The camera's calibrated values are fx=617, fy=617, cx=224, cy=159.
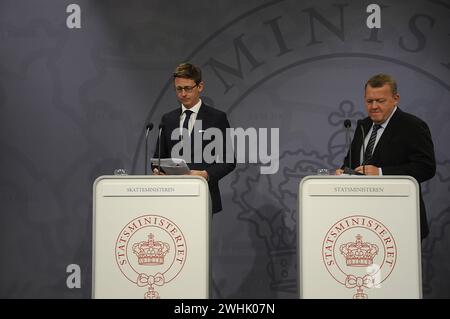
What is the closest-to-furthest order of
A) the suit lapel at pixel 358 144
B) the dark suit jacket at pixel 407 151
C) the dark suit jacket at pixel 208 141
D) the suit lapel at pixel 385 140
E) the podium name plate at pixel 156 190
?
the podium name plate at pixel 156 190, the dark suit jacket at pixel 407 151, the suit lapel at pixel 385 140, the suit lapel at pixel 358 144, the dark suit jacket at pixel 208 141

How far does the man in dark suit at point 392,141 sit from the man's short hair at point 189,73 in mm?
1333

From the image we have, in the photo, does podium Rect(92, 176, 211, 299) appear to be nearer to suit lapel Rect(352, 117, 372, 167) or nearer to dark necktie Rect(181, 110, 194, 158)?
dark necktie Rect(181, 110, 194, 158)

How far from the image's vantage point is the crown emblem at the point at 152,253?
3410 mm

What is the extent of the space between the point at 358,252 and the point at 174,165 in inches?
47.1

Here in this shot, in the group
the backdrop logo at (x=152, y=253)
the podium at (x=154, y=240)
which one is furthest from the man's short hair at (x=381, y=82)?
the backdrop logo at (x=152, y=253)

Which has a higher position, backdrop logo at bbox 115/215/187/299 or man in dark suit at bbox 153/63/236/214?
man in dark suit at bbox 153/63/236/214

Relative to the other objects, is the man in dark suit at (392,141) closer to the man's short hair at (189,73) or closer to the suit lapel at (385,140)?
the suit lapel at (385,140)

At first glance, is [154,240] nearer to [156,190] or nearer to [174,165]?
[156,190]

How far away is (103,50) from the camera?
5320 millimetres

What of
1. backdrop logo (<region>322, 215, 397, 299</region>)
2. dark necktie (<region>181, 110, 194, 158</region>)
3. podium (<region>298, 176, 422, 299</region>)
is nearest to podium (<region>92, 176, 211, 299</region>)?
podium (<region>298, 176, 422, 299</region>)

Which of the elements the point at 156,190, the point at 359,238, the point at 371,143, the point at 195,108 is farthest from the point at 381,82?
the point at 156,190

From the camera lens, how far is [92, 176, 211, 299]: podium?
3.40m

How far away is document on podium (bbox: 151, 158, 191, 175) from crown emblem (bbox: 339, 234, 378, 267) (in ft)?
3.44

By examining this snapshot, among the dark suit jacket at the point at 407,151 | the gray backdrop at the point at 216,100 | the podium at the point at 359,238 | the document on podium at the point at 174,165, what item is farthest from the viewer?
the gray backdrop at the point at 216,100
